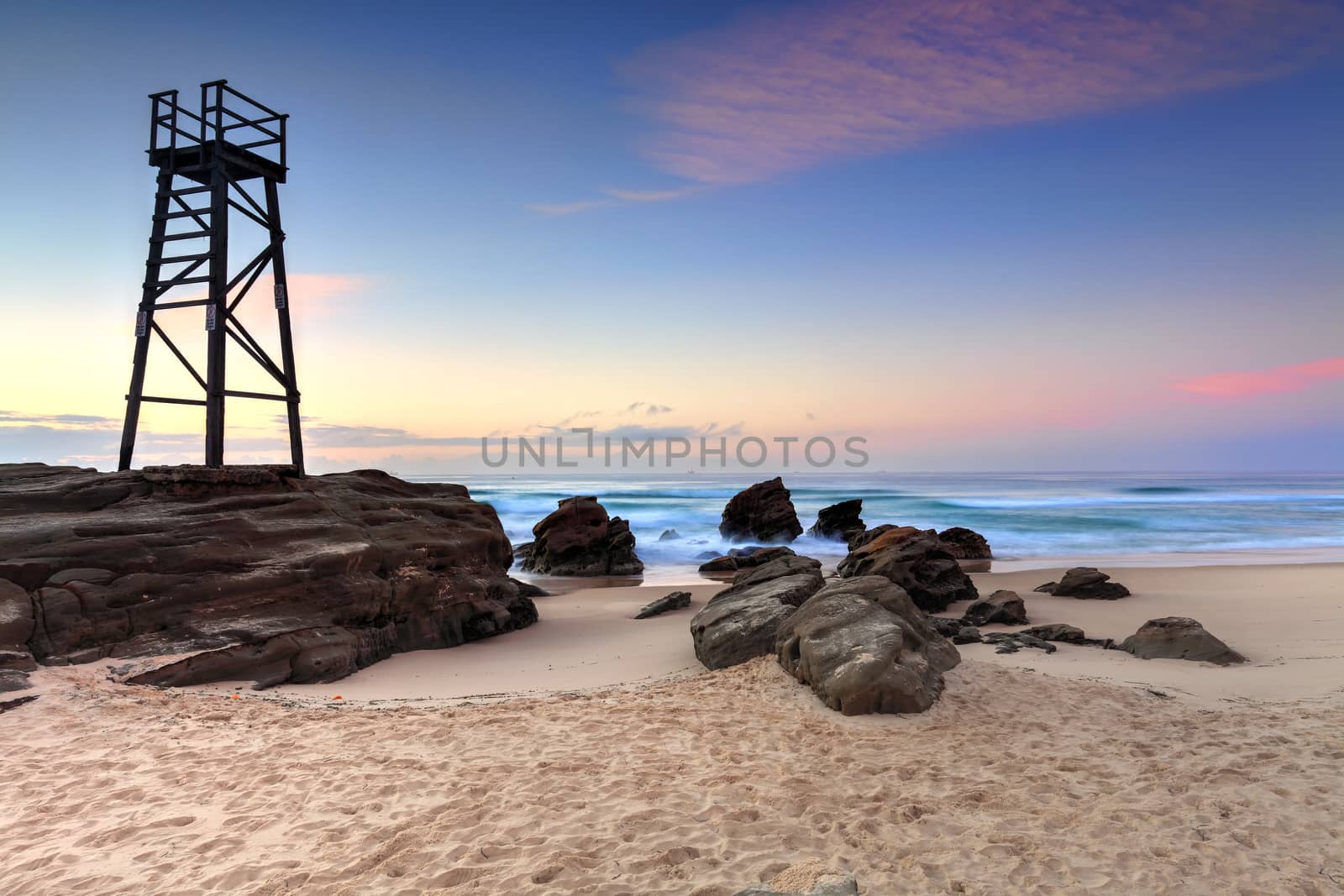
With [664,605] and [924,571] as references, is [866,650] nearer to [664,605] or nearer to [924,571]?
[664,605]

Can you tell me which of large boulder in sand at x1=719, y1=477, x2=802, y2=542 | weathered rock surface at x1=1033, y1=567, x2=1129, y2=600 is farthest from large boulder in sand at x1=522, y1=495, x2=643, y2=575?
→ weathered rock surface at x1=1033, y1=567, x2=1129, y2=600

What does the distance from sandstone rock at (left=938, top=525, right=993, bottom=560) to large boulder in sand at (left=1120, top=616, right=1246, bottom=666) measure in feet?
42.2

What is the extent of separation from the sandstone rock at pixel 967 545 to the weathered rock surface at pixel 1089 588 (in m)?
8.04

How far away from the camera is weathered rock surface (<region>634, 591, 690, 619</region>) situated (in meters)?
14.1

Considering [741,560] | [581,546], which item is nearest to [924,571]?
[741,560]

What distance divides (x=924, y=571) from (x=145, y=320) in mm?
13668

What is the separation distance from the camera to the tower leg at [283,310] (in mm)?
11844

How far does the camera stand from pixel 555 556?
22031mm

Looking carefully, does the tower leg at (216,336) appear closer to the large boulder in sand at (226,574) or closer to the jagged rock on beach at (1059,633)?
the large boulder in sand at (226,574)

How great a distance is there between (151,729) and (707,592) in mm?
11680

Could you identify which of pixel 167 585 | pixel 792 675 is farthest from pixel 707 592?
pixel 167 585

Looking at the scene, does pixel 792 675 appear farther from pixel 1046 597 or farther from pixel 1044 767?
pixel 1046 597

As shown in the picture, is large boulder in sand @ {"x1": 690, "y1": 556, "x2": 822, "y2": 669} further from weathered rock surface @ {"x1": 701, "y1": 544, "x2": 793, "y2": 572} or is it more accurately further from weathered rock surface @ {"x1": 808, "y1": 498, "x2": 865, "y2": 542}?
weathered rock surface @ {"x1": 808, "y1": 498, "x2": 865, "y2": 542}

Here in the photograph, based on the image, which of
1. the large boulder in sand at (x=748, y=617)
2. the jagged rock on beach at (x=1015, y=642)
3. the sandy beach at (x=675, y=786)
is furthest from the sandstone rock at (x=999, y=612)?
the sandy beach at (x=675, y=786)
